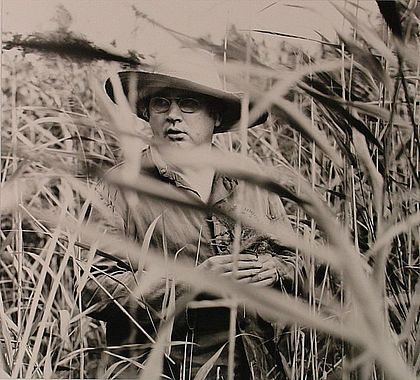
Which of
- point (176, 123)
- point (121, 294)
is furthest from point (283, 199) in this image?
point (121, 294)

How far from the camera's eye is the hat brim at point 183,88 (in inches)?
54.5

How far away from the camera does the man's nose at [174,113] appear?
1385 mm

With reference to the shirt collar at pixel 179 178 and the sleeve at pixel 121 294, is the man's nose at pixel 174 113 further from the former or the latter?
the sleeve at pixel 121 294

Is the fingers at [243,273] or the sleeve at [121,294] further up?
the fingers at [243,273]

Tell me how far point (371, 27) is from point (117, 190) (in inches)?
23.2

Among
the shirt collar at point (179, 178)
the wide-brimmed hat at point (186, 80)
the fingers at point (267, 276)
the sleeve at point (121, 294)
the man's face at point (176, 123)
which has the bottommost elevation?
the sleeve at point (121, 294)

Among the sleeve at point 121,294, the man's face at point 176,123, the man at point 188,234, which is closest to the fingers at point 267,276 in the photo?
the man at point 188,234

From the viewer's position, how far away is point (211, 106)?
1389 mm

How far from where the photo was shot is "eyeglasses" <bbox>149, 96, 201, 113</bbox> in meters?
1.38

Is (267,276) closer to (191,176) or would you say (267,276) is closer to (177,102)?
(191,176)

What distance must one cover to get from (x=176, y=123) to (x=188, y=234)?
0.70ft

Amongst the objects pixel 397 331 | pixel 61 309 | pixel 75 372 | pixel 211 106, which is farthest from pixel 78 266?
pixel 397 331

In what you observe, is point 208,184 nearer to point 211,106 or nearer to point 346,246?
point 211,106

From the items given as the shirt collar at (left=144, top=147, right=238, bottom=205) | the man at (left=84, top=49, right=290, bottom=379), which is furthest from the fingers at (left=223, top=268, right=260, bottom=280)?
the shirt collar at (left=144, top=147, right=238, bottom=205)
